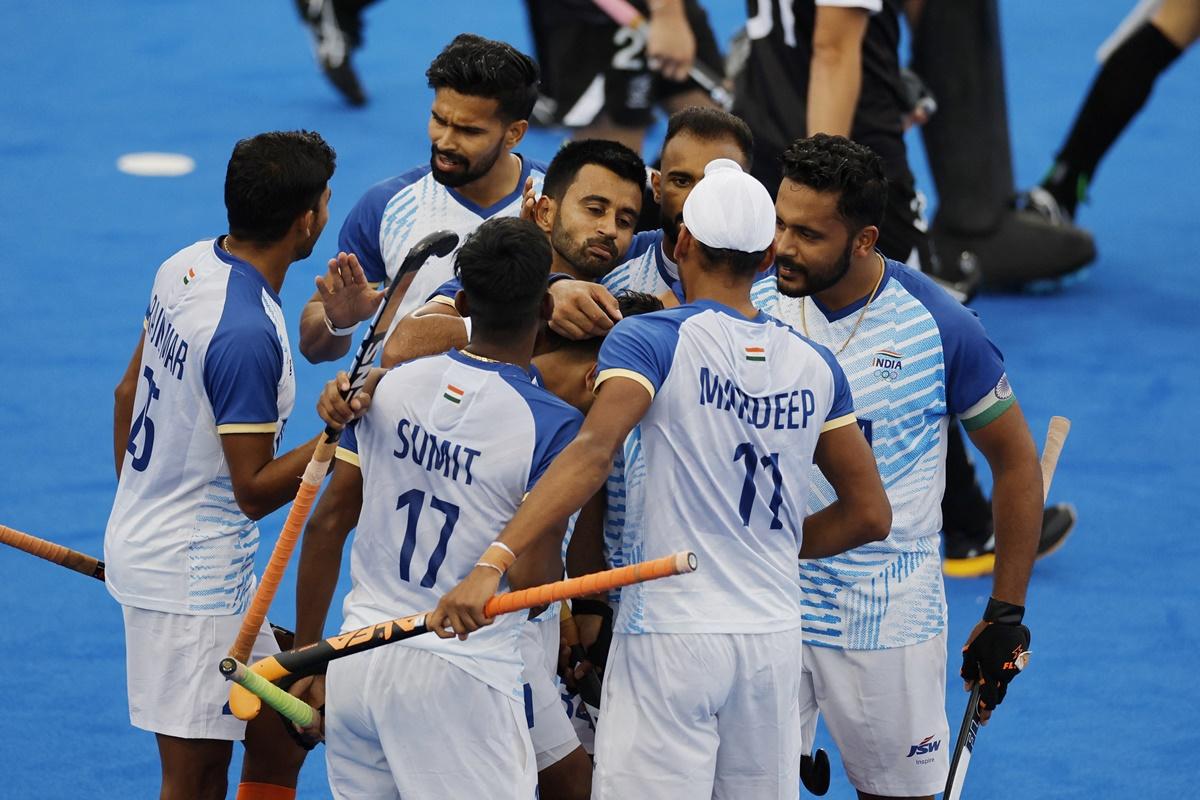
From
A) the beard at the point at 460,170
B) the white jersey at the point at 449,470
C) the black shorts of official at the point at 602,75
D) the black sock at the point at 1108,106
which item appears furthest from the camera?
the black sock at the point at 1108,106

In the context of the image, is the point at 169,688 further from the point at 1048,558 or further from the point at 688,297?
the point at 1048,558

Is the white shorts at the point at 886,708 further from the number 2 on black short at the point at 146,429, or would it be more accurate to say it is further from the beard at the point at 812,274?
the number 2 on black short at the point at 146,429

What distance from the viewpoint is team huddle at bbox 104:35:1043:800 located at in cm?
362

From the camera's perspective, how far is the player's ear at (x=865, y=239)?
13.6 ft

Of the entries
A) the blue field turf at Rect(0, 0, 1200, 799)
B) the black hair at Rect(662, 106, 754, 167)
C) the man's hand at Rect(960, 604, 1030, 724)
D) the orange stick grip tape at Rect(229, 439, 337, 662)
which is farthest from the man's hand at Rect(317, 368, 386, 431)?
the blue field turf at Rect(0, 0, 1200, 799)

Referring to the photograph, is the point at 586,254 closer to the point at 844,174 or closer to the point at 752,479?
the point at 844,174

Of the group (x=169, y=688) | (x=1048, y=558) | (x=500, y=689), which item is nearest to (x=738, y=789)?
(x=500, y=689)

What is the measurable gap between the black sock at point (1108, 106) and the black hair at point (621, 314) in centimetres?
629

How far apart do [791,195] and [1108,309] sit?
236 inches

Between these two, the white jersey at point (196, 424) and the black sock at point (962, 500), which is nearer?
the white jersey at point (196, 424)

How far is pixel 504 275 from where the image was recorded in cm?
363

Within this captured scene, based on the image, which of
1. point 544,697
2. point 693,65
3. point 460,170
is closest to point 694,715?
point 544,697

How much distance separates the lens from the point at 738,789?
3.85 meters

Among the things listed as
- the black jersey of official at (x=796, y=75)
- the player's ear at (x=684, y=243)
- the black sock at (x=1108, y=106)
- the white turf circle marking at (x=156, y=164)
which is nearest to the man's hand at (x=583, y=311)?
the player's ear at (x=684, y=243)
